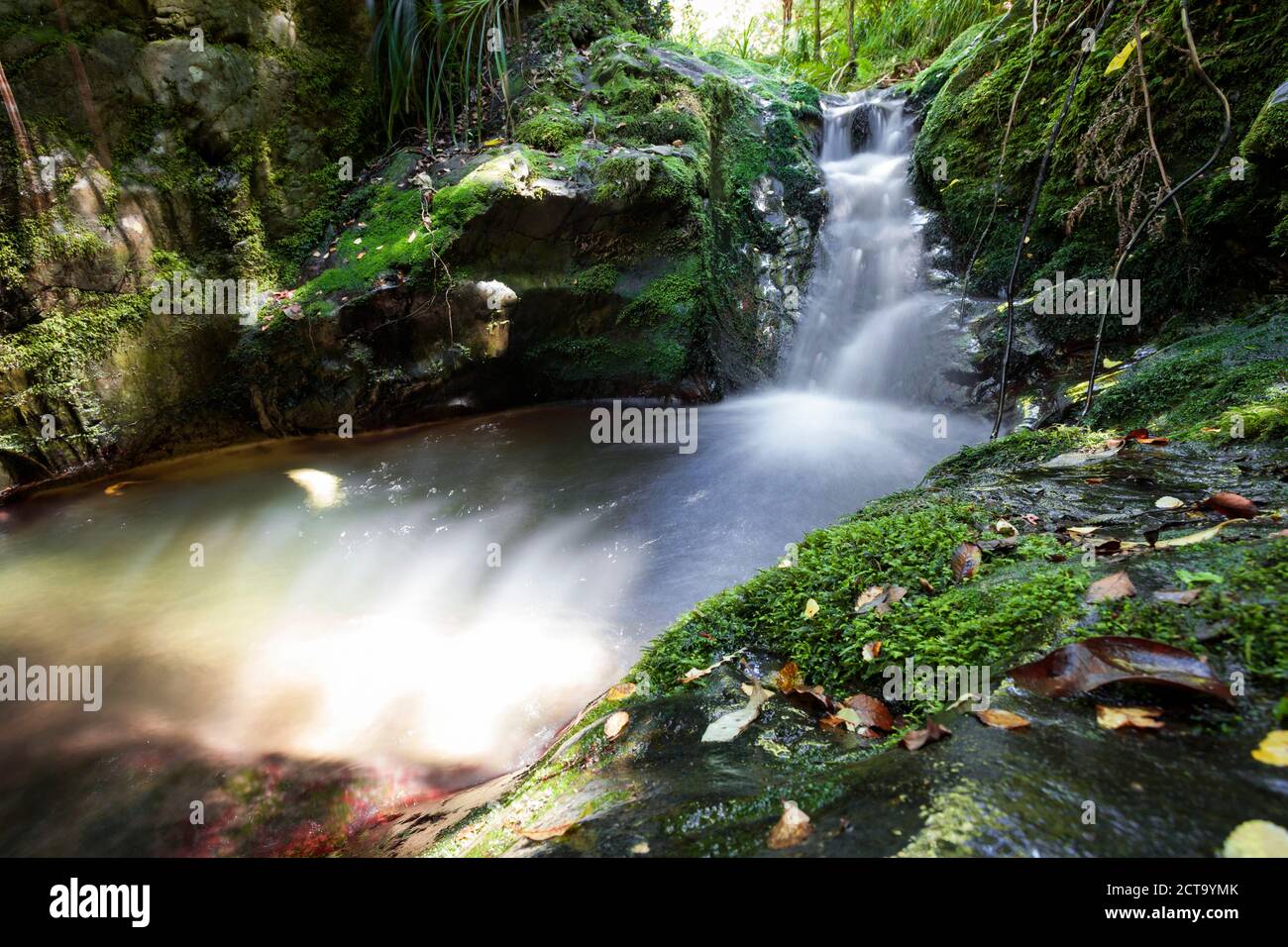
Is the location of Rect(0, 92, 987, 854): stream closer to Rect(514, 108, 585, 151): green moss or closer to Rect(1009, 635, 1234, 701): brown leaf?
Rect(1009, 635, 1234, 701): brown leaf

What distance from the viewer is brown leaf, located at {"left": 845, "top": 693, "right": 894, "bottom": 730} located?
1.33 metres

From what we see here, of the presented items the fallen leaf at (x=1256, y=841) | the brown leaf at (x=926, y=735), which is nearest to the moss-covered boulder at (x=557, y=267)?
the brown leaf at (x=926, y=735)

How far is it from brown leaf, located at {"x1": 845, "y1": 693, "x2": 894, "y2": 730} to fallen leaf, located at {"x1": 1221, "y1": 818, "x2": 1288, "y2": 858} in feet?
1.97

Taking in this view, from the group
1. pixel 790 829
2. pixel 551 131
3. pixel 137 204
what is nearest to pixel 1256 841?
pixel 790 829

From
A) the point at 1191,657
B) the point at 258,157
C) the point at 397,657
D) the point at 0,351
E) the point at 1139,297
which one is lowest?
the point at 397,657

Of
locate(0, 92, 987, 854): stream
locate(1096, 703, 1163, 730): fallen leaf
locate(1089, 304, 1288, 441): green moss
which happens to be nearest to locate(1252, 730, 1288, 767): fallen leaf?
locate(1096, 703, 1163, 730): fallen leaf

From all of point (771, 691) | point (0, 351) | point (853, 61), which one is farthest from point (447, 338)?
point (853, 61)

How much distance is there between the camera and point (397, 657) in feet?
10.4

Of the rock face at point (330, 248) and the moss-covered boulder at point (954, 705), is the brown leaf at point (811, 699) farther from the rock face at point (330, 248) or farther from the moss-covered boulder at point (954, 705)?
the rock face at point (330, 248)
